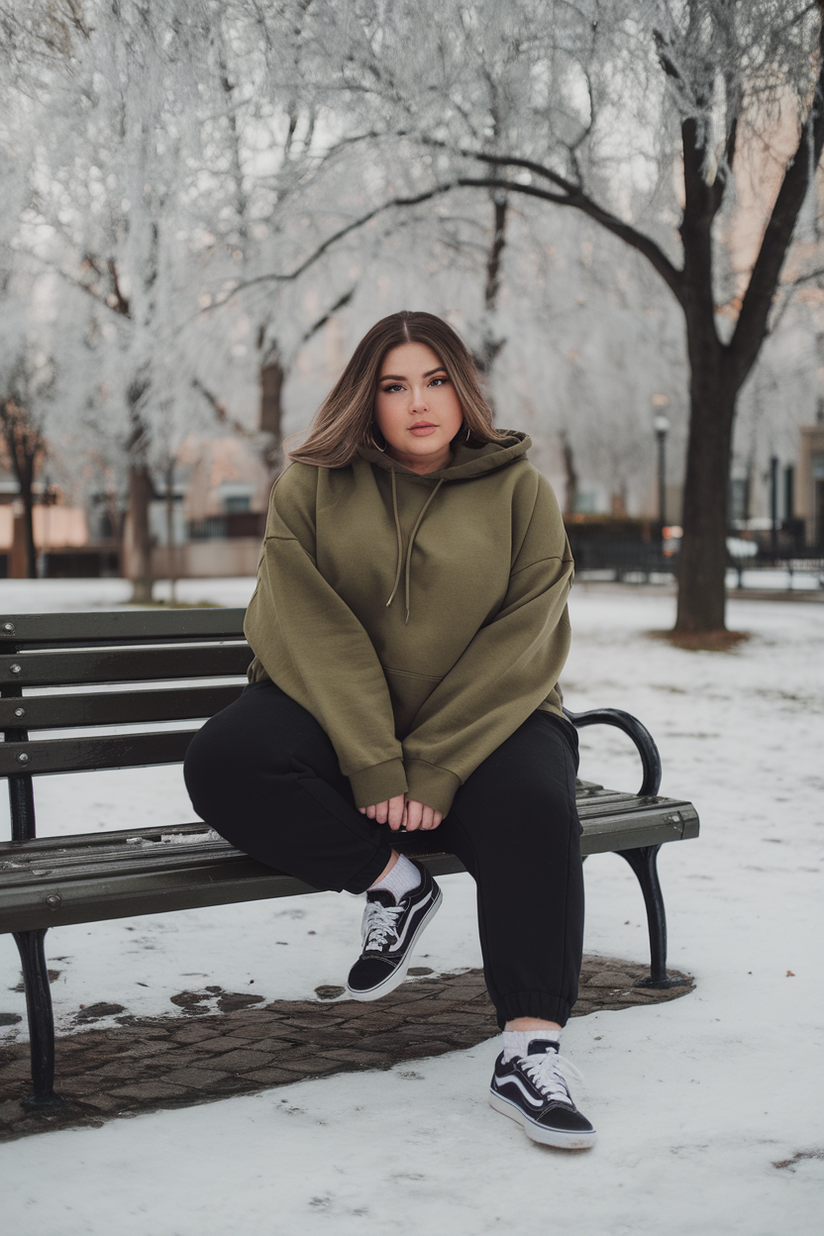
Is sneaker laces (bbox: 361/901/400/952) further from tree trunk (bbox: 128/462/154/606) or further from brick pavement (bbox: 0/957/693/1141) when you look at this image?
tree trunk (bbox: 128/462/154/606)

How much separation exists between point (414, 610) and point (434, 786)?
1.38 feet

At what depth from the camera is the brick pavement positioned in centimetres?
268

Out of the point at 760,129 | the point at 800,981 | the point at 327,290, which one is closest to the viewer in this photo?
the point at 800,981

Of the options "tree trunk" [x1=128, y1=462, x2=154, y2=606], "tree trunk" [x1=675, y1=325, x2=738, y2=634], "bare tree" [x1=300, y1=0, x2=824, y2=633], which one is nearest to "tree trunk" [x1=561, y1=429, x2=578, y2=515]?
"tree trunk" [x1=128, y1=462, x2=154, y2=606]

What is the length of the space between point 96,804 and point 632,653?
697cm

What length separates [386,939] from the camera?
8.96 feet

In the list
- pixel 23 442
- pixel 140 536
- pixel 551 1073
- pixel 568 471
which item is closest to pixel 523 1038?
pixel 551 1073

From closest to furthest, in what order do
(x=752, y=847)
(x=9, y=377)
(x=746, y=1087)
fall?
(x=746, y=1087) → (x=752, y=847) → (x=9, y=377)

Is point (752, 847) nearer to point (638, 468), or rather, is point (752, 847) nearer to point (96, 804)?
point (96, 804)

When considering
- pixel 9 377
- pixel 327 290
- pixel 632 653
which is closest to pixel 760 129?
pixel 632 653

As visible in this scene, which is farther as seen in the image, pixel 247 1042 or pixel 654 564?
pixel 654 564

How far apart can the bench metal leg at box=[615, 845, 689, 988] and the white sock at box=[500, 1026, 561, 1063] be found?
0.82 metres

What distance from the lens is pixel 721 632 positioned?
42.5ft

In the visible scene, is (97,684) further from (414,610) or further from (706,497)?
(706,497)
